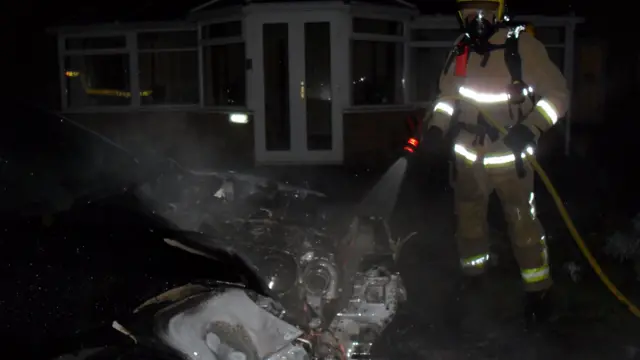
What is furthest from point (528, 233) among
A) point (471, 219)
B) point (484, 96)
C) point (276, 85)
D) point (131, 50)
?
point (131, 50)

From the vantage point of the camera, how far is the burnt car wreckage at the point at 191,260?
8.59 ft

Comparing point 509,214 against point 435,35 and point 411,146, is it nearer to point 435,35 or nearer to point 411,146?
point 411,146

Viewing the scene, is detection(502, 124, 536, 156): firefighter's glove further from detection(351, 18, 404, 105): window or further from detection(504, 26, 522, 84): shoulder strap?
detection(351, 18, 404, 105): window

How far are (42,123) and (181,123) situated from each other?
29.9 feet

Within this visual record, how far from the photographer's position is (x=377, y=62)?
11930 mm

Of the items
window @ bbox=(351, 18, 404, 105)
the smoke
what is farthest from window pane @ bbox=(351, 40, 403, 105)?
the smoke

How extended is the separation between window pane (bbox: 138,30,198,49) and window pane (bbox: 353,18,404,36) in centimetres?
326

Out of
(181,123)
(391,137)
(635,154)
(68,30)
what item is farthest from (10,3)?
(635,154)

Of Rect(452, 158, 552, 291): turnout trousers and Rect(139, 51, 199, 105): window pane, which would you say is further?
Rect(139, 51, 199, 105): window pane

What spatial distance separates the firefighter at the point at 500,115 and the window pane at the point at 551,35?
8880 mm

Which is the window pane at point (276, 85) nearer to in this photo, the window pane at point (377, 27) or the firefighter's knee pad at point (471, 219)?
the window pane at point (377, 27)

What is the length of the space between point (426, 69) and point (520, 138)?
882 centimetres

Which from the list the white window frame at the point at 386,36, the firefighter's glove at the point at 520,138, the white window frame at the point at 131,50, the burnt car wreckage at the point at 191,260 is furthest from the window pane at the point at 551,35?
the burnt car wreckage at the point at 191,260

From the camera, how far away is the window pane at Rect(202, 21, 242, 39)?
11.7 m
